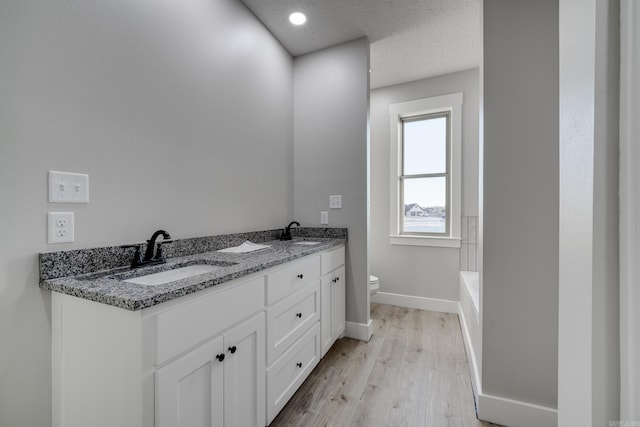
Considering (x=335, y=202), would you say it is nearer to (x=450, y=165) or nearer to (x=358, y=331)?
(x=358, y=331)

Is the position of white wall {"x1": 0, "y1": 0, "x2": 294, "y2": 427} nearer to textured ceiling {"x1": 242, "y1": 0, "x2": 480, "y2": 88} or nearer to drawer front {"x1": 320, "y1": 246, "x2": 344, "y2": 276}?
textured ceiling {"x1": 242, "y1": 0, "x2": 480, "y2": 88}

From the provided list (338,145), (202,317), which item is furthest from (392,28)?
(202,317)

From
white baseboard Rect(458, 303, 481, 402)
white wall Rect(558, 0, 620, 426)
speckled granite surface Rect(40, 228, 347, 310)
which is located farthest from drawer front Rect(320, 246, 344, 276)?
white wall Rect(558, 0, 620, 426)

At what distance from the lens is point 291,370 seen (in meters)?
1.52

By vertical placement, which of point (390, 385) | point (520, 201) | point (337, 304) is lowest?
point (390, 385)

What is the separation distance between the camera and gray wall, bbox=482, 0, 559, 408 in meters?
1.35

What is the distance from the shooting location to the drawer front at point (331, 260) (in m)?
1.93

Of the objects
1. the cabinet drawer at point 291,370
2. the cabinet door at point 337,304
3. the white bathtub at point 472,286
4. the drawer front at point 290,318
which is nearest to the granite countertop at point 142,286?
the drawer front at point 290,318

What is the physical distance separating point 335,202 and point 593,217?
2.02 m

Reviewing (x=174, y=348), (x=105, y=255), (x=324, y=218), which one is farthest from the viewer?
(x=324, y=218)

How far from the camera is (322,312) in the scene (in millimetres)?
1904

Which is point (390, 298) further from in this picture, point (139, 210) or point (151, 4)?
point (151, 4)

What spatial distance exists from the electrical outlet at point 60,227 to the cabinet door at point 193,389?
66 cm
